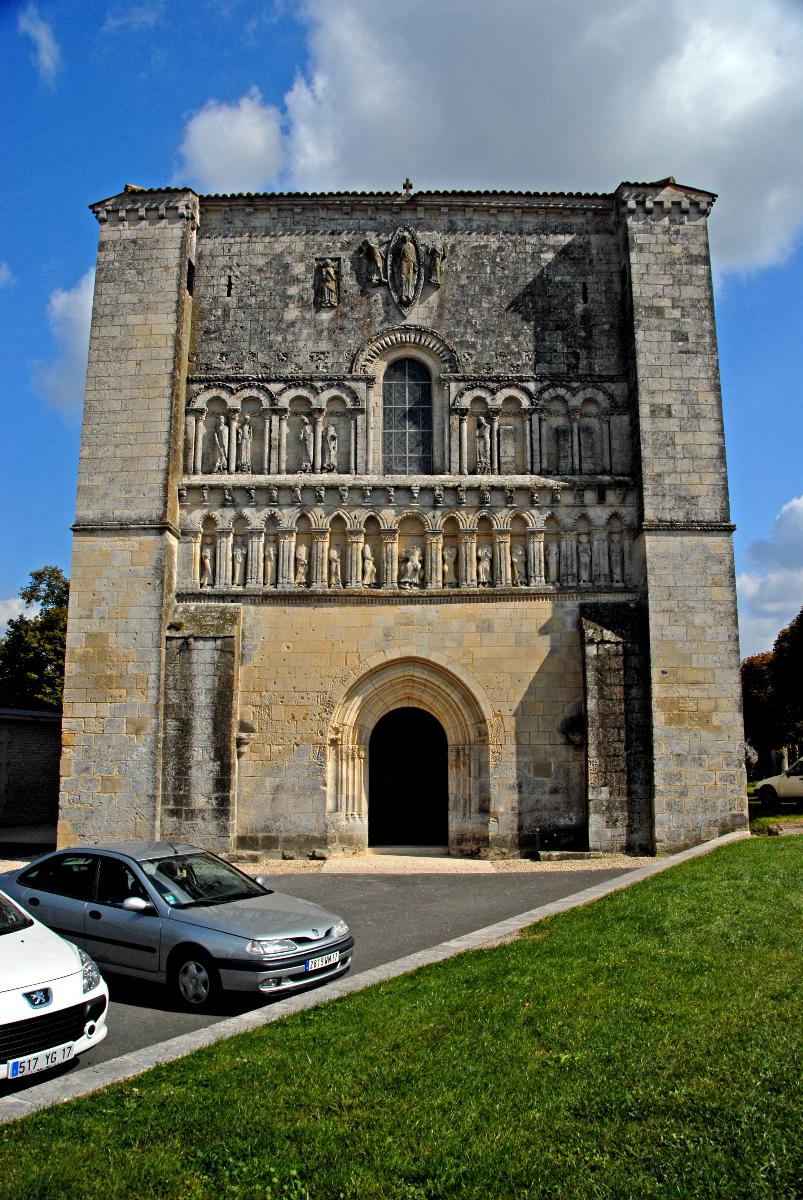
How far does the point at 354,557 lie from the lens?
1662 centimetres

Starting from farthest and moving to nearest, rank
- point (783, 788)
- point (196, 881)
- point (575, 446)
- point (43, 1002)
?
point (783, 788) < point (575, 446) < point (196, 881) < point (43, 1002)

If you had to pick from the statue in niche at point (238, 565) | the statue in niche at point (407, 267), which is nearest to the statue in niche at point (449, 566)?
the statue in niche at point (238, 565)

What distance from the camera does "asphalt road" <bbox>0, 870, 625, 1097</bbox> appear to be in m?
6.57

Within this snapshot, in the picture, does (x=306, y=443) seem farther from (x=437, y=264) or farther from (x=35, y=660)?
(x=35, y=660)

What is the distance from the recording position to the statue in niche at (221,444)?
1712cm

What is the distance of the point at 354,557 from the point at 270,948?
1022 cm

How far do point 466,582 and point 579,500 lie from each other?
8.76 feet

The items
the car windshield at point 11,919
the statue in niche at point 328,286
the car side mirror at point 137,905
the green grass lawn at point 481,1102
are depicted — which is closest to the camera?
the green grass lawn at point 481,1102

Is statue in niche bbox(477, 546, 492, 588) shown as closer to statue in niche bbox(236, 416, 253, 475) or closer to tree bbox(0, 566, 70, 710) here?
statue in niche bbox(236, 416, 253, 475)

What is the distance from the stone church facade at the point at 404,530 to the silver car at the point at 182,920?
7.10 metres

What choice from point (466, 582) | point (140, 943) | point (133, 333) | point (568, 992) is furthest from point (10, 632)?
point (568, 992)

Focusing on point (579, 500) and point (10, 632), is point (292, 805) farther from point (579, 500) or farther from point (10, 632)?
point (10, 632)

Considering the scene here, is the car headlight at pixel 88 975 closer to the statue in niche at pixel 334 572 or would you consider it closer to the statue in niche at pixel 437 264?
the statue in niche at pixel 334 572

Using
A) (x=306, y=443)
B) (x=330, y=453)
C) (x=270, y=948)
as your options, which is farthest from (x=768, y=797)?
(x=270, y=948)
